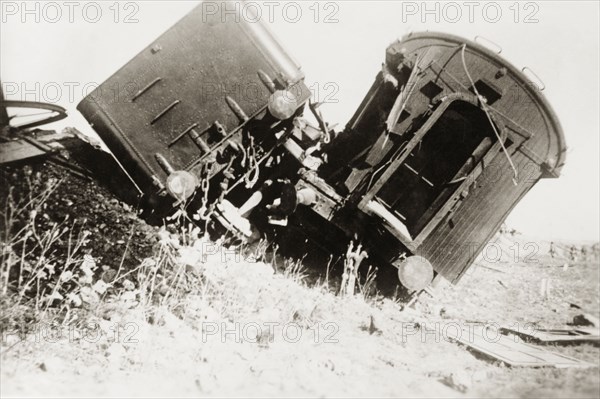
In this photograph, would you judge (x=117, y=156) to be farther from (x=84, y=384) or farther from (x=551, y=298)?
(x=551, y=298)

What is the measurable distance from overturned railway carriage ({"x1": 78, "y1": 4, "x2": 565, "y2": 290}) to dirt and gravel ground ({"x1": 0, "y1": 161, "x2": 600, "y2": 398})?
850mm

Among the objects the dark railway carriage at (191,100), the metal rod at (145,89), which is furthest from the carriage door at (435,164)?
the metal rod at (145,89)

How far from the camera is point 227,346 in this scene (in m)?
3.63

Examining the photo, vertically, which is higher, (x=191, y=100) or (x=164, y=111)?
(x=191, y=100)

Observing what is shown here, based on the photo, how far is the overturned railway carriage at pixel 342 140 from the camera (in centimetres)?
527

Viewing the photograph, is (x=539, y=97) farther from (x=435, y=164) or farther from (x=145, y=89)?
(x=145, y=89)

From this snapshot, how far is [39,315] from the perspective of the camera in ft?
11.0

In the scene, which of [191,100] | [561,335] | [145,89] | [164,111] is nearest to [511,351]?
[561,335]

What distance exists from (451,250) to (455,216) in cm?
56

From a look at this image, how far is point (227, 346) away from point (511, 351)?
324cm

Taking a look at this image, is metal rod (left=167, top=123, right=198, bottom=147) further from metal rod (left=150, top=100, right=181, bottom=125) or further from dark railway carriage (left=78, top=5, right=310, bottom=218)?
metal rod (left=150, top=100, right=181, bottom=125)

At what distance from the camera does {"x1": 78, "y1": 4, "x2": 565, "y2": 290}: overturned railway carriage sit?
→ 5.27 meters

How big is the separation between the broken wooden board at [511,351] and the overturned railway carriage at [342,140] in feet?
3.39

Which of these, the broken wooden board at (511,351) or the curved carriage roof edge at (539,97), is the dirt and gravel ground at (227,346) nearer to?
the broken wooden board at (511,351)
